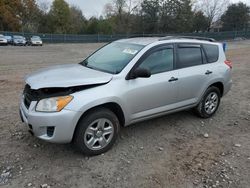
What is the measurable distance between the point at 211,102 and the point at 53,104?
3363mm

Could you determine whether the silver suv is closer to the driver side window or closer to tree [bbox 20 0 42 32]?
the driver side window

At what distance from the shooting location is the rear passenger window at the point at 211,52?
5.27 m

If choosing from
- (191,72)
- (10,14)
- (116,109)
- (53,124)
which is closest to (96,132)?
(116,109)

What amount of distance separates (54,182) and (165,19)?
49915 millimetres

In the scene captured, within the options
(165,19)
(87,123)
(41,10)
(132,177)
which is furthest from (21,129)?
(41,10)

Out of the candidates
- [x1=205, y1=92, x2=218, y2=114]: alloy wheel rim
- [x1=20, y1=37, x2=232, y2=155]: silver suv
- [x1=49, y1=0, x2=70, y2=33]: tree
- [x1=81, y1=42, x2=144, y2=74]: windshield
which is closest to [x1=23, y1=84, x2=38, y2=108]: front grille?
[x1=20, y1=37, x2=232, y2=155]: silver suv

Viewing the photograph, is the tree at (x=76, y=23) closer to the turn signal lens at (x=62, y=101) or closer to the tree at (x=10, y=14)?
the tree at (x=10, y=14)

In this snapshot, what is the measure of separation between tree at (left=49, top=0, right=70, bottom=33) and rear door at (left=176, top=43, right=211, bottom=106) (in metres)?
54.4

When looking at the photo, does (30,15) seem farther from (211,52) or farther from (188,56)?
(188,56)

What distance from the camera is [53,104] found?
11.2 ft

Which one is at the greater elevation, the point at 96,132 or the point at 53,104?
the point at 53,104

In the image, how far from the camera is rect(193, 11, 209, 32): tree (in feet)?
179

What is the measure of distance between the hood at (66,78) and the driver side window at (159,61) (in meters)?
0.74

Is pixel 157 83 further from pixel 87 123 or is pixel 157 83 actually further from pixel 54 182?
pixel 54 182
